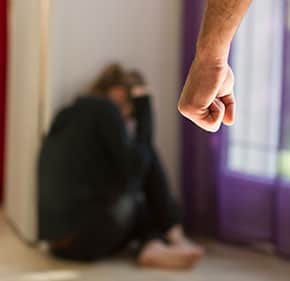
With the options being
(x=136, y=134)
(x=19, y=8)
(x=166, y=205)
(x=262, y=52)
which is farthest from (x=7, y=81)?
(x=262, y=52)

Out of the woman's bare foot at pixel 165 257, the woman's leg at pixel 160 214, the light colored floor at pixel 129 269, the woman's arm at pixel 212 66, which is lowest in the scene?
the light colored floor at pixel 129 269

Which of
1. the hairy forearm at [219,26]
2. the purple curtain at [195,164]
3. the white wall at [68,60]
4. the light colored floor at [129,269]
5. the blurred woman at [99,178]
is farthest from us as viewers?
the purple curtain at [195,164]

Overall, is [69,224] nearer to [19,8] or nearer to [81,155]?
[81,155]

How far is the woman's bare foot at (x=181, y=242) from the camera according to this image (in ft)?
8.15

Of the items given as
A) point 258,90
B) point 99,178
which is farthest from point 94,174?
point 258,90

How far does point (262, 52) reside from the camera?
248cm

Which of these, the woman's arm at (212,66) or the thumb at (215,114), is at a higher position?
the woman's arm at (212,66)

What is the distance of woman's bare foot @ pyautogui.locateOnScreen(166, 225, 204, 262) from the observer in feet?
8.15

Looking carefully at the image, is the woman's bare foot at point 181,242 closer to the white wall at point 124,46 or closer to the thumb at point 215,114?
the white wall at point 124,46

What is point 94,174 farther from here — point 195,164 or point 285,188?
point 285,188

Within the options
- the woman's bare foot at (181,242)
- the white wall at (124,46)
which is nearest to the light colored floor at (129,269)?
the woman's bare foot at (181,242)

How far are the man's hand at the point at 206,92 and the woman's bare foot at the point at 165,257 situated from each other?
57.9 inches

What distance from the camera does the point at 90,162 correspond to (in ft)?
8.00

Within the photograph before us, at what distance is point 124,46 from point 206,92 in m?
1.82
